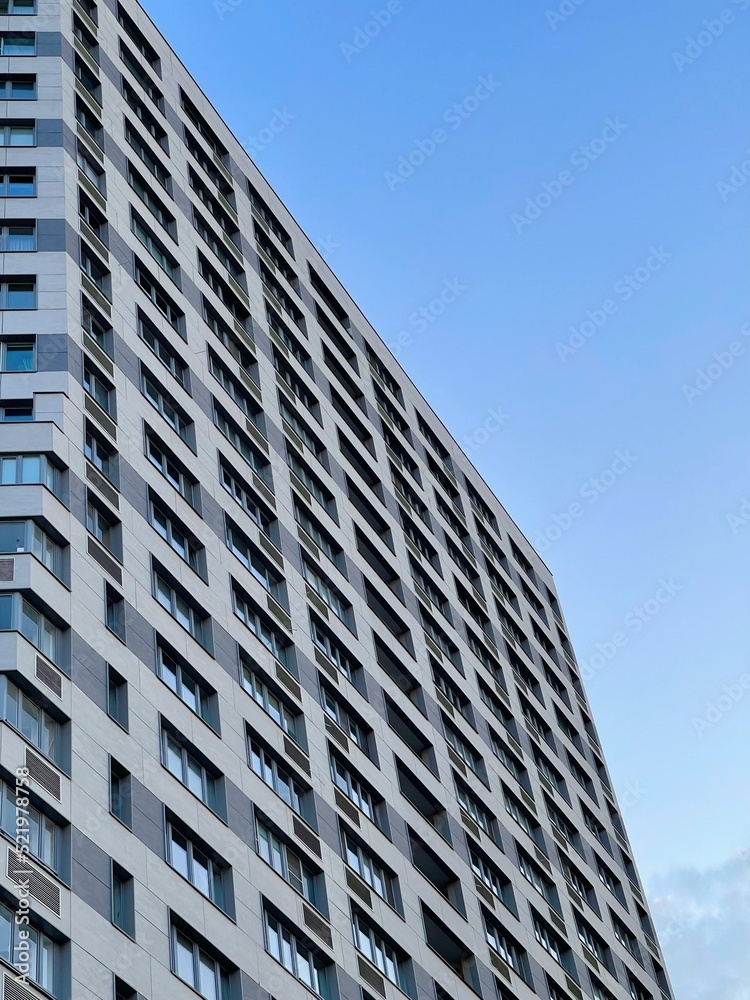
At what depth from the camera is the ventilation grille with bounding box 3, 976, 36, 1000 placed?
27.2m

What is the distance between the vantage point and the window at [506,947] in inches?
1993

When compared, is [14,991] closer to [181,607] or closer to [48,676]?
[48,676]

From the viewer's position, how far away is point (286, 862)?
39625mm

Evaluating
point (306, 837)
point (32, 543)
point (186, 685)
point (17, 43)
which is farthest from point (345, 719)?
point (17, 43)

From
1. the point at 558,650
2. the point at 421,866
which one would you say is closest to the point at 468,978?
the point at 421,866

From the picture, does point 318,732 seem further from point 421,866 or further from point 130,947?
point 130,947

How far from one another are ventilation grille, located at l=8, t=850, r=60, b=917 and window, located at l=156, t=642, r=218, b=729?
8851mm

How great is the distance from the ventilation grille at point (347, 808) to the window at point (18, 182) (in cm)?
2051

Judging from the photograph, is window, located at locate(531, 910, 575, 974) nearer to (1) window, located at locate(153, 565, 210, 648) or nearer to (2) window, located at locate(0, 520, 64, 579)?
(1) window, located at locate(153, 565, 210, 648)

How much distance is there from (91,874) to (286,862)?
9446 mm

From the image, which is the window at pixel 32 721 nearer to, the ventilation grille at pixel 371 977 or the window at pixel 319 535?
the ventilation grille at pixel 371 977

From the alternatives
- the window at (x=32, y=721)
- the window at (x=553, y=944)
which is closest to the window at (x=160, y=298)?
the window at (x=32, y=721)

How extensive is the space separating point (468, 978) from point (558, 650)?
34263mm

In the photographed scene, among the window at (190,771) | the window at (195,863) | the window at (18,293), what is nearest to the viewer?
the window at (195,863)
